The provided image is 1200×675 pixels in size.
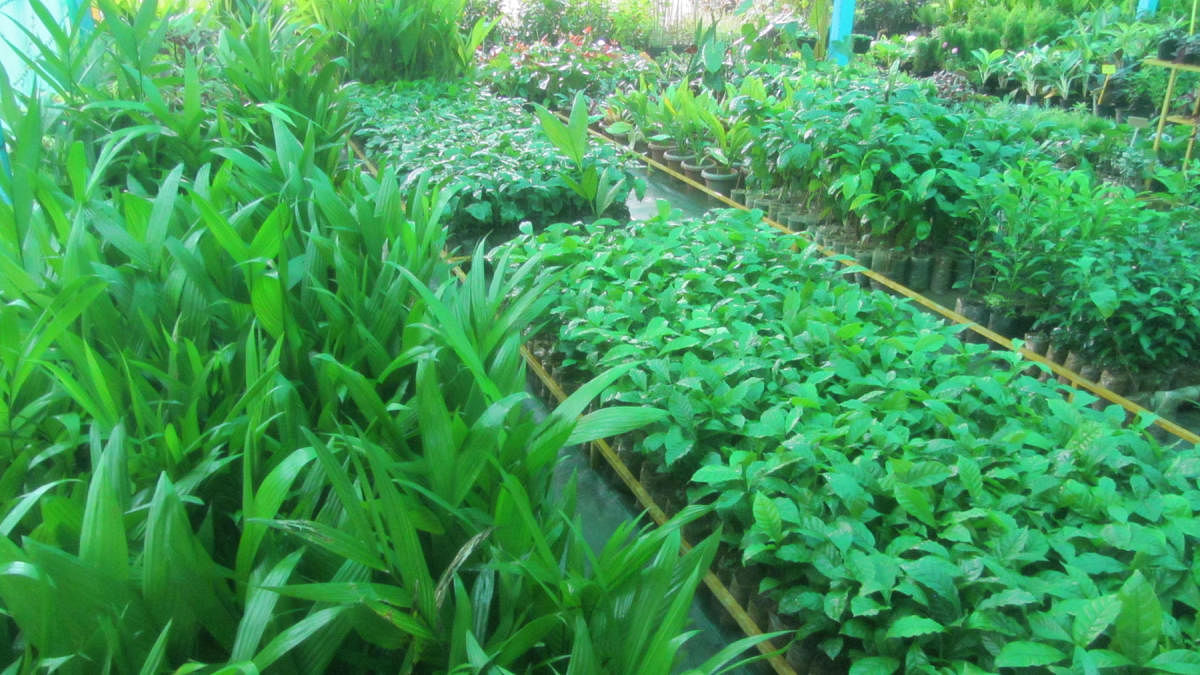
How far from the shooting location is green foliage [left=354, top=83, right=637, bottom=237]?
317cm

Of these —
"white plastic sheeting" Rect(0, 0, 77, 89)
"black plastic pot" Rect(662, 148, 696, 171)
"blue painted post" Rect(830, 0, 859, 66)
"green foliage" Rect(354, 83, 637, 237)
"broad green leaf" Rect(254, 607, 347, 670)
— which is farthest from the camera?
"blue painted post" Rect(830, 0, 859, 66)

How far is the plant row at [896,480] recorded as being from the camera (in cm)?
123

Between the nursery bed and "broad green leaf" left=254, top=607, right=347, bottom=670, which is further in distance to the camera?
the nursery bed

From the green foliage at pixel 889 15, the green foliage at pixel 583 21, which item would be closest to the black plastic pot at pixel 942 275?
the green foliage at pixel 583 21

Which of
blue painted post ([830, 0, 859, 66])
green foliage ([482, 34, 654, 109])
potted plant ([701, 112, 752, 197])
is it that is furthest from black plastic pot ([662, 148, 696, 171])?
blue painted post ([830, 0, 859, 66])

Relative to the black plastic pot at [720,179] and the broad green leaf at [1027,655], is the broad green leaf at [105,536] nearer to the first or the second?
the broad green leaf at [1027,655]

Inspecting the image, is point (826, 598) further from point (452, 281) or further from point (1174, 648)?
point (452, 281)

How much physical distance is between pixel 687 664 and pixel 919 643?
0.51m

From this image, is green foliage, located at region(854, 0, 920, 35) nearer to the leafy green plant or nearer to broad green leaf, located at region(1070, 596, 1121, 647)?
the leafy green plant

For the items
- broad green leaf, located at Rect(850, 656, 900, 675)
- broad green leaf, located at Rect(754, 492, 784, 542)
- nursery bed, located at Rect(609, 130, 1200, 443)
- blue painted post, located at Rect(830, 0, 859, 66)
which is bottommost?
nursery bed, located at Rect(609, 130, 1200, 443)

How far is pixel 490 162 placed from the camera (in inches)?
132

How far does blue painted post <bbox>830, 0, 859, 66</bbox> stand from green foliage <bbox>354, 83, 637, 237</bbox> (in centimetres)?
245

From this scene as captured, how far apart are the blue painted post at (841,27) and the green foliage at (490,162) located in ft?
8.03

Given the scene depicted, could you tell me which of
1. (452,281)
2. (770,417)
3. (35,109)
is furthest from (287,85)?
(770,417)
